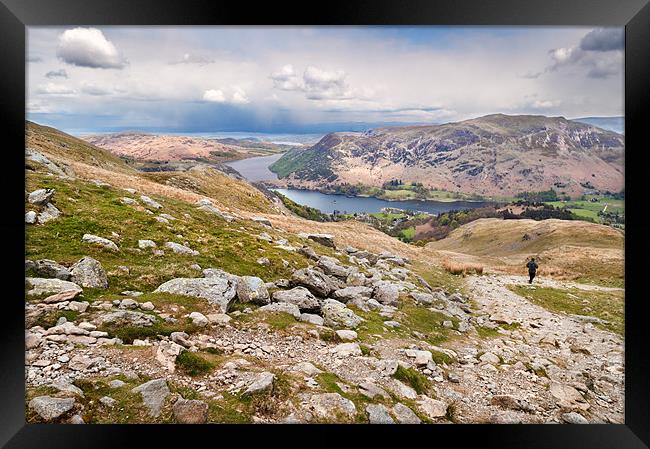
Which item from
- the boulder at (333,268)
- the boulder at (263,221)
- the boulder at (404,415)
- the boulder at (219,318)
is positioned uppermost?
the boulder at (263,221)

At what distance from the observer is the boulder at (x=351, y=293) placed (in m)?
5.59

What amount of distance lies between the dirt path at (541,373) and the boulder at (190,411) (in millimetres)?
3016

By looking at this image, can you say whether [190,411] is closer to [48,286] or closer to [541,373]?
[48,286]

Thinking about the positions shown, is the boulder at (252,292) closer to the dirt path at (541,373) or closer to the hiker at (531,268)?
the dirt path at (541,373)

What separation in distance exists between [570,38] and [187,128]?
693 centimetres

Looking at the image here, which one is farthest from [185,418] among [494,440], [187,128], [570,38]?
[570,38]

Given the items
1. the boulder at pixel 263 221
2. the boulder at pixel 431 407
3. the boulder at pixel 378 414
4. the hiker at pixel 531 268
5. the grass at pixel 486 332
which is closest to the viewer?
the boulder at pixel 378 414

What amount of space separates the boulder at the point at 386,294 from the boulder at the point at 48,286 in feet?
14.1

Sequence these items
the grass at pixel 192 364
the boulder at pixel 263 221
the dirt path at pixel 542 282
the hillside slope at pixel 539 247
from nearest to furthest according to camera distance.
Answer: the grass at pixel 192 364 < the hillside slope at pixel 539 247 < the dirt path at pixel 542 282 < the boulder at pixel 263 221

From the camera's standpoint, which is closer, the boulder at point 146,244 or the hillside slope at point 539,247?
the boulder at point 146,244

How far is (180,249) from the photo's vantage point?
18.4 ft

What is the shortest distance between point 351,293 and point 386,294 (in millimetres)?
639

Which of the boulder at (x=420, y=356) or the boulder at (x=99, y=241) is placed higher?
the boulder at (x=99, y=241)

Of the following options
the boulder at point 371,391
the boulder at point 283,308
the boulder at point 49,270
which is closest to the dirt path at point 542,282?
the boulder at point 371,391
